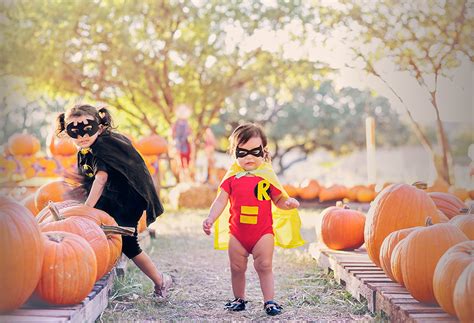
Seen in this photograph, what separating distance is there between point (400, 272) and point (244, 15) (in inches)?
223

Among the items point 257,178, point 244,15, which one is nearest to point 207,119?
point 244,15

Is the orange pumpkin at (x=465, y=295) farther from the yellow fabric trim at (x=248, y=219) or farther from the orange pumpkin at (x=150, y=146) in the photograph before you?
the orange pumpkin at (x=150, y=146)

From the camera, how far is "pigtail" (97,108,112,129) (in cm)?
278

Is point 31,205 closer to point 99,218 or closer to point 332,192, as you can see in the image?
point 99,218

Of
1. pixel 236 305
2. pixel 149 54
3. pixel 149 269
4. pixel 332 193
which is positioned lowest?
pixel 332 193

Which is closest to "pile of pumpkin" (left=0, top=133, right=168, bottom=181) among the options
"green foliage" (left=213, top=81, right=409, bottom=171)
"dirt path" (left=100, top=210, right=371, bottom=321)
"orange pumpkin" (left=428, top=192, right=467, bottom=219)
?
"dirt path" (left=100, top=210, right=371, bottom=321)

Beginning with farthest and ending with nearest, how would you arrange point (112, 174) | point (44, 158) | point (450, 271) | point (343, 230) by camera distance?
point (44, 158)
point (343, 230)
point (112, 174)
point (450, 271)

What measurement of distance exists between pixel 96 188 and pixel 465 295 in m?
1.54

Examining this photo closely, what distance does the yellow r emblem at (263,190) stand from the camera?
2570mm

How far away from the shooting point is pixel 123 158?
9.13 feet

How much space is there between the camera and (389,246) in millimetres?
2600

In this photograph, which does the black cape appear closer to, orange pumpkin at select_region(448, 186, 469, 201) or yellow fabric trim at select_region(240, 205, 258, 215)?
yellow fabric trim at select_region(240, 205, 258, 215)

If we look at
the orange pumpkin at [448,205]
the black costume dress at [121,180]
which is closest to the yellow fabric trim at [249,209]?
the black costume dress at [121,180]

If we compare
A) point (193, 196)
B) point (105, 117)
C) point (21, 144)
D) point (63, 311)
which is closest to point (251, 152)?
point (105, 117)
